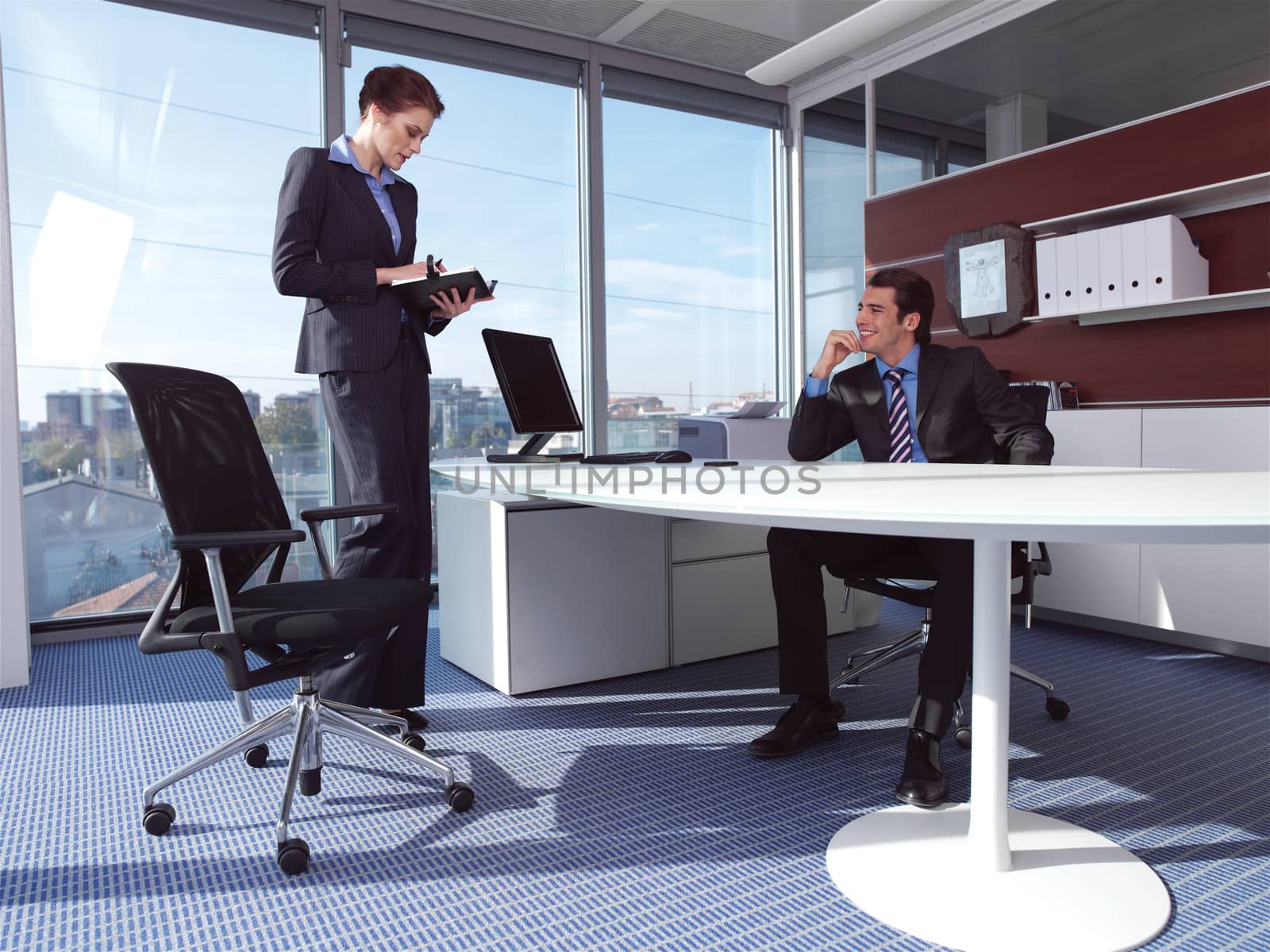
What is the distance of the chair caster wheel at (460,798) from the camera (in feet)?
6.72

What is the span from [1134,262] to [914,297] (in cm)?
163

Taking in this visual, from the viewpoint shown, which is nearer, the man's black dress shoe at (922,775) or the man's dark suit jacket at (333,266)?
the man's black dress shoe at (922,775)

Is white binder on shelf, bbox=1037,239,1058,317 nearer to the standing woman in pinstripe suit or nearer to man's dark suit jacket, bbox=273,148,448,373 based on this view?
the standing woman in pinstripe suit

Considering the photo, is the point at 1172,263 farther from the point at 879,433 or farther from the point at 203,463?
the point at 203,463

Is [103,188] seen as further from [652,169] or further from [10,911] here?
[10,911]

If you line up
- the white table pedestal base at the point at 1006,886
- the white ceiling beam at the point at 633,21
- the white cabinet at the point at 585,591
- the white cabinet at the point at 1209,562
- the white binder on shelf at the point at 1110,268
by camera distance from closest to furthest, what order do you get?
the white table pedestal base at the point at 1006,886
the white cabinet at the point at 585,591
the white cabinet at the point at 1209,562
the white binder on shelf at the point at 1110,268
the white ceiling beam at the point at 633,21

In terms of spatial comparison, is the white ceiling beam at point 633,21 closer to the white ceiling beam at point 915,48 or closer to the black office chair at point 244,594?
the white ceiling beam at point 915,48

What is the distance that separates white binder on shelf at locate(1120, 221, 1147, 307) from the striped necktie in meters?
1.69

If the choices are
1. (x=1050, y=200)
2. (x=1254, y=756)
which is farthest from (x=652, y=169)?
(x=1254, y=756)

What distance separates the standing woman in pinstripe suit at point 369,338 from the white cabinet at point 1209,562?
2.63 meters

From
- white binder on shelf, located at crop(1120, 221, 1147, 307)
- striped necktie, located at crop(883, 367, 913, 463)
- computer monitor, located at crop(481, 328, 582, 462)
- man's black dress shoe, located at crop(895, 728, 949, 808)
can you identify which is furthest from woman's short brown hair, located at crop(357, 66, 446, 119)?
white binder on shelf, located at crop(1120, 221, 1147, 307)

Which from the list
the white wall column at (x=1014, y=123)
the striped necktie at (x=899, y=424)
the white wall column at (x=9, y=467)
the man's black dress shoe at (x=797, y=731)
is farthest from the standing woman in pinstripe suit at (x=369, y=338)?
the white wall column at (x=1014, y=123)

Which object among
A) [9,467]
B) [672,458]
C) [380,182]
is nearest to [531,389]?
[672,458]

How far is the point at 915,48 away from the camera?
196 inches
